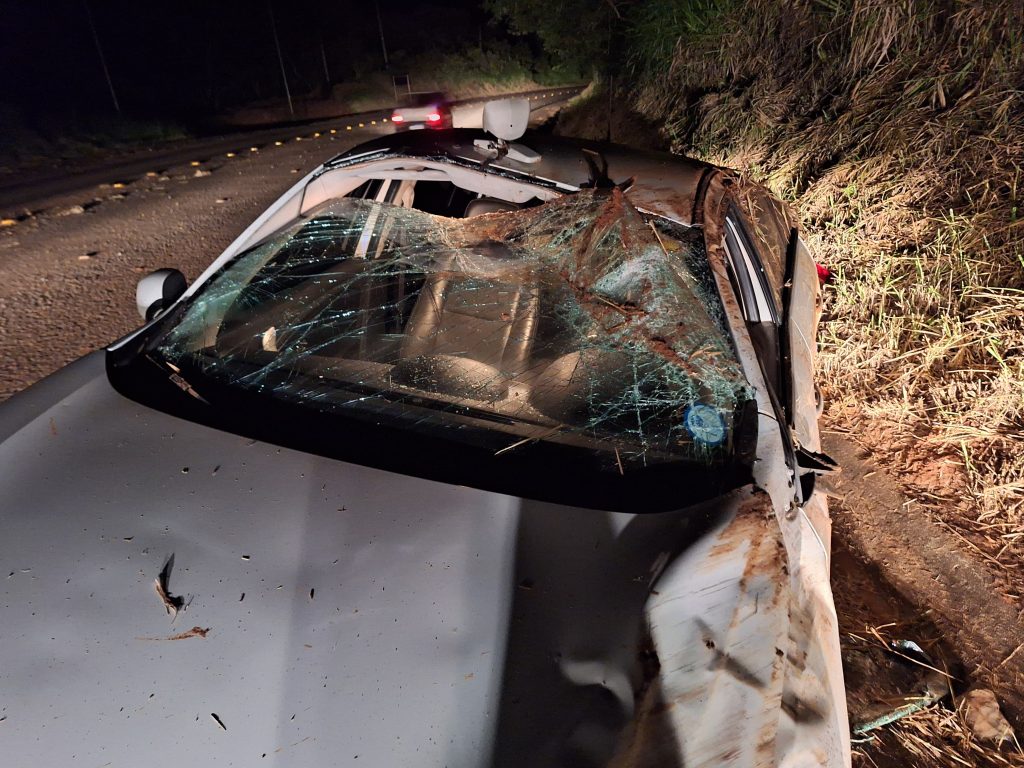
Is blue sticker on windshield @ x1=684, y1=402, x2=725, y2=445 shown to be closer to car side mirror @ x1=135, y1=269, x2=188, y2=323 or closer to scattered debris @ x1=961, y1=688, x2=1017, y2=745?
scattered debris @ x1=961, y1=688, x2=1017, y2=745

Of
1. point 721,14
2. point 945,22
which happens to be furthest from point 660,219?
point 721,14

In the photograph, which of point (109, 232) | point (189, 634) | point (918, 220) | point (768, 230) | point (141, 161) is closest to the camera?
point (189, 634)

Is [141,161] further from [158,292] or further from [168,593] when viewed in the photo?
[168,593]

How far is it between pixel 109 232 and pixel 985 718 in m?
6.86

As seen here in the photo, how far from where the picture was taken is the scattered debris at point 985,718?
1.74m

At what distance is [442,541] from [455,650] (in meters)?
0.23

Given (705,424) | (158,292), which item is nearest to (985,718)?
(705,424)

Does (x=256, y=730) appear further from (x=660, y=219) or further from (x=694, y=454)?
(x=660, y=219)

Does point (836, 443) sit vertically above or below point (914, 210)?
below

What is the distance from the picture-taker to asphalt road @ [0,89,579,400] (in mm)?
3830

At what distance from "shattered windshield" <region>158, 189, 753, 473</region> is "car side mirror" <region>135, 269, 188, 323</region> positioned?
0.74ft

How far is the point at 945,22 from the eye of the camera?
3.97 meters

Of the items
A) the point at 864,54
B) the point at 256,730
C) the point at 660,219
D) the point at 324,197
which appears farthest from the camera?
the point at 864,54

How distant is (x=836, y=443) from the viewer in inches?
115
